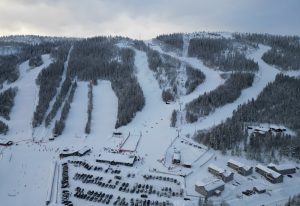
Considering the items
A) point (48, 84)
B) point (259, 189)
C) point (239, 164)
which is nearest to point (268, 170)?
point (239, 164)

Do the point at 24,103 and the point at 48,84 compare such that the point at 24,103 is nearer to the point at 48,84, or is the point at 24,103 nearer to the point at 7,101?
the point at 7,101

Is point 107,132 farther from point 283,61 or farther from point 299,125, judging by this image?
point 283,61

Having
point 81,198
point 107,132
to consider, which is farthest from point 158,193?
point 107,132

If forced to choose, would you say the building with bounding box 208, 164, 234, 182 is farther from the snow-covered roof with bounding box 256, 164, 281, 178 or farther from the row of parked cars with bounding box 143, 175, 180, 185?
the row of parked cars with bounding box 143, 175, 180, 185

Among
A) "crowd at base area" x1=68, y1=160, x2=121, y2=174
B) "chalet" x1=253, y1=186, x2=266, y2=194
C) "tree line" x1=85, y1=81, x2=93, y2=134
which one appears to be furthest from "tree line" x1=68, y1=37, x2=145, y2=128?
"chalet" x1=253, y1=186, x2=266, y2=194

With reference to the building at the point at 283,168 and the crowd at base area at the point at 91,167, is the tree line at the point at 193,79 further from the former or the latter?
the crowd at base area at the point at 91,167
